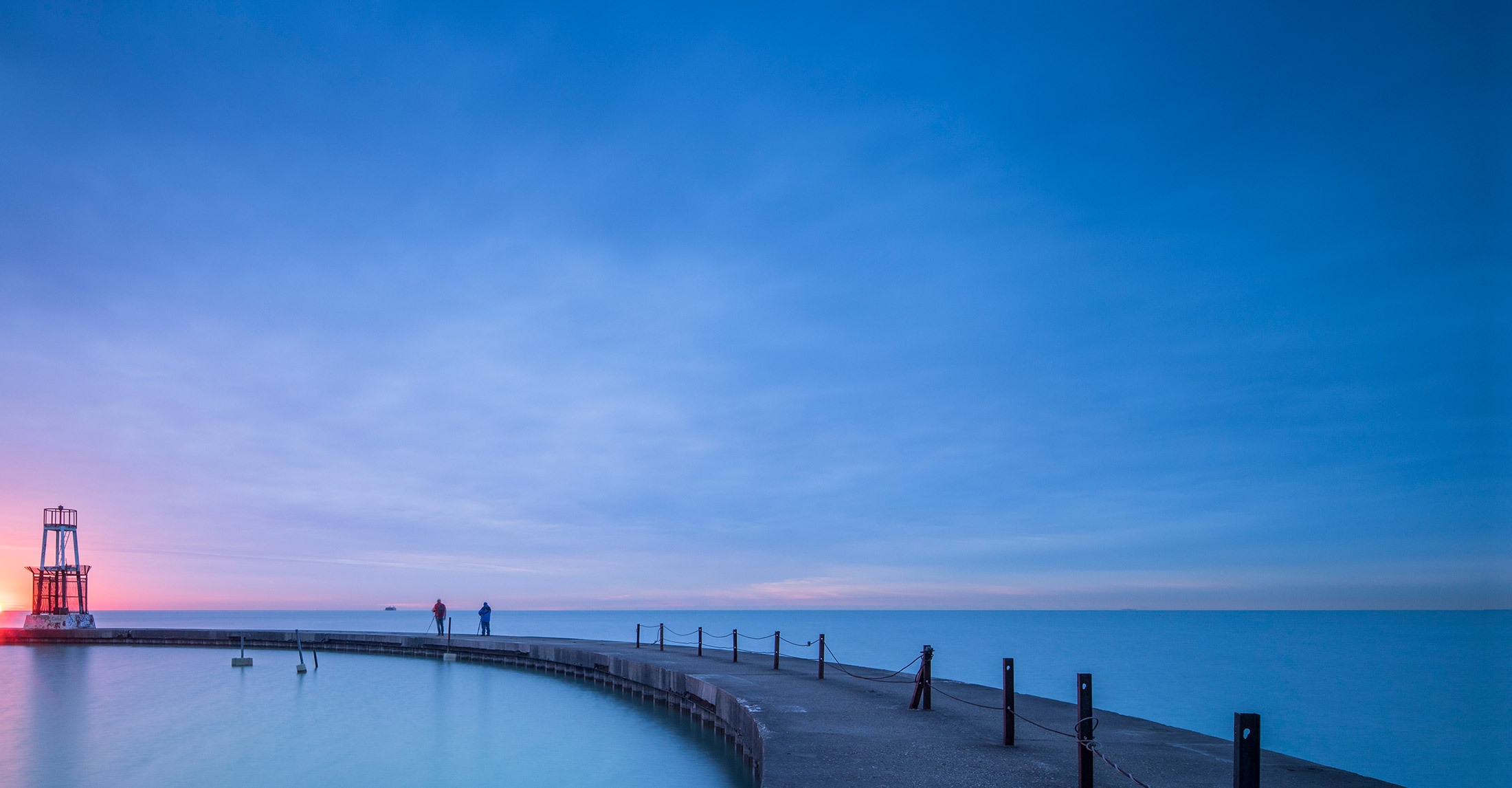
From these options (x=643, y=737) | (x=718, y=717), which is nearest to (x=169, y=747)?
(x=643, y=737)

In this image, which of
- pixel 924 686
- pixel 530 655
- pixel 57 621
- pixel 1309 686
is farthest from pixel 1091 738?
pixel 57 621

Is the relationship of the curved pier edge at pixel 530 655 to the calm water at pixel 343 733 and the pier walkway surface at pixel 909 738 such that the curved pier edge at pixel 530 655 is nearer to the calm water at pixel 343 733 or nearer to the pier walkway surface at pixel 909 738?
→ the pier walkway surface at pixel 909 738

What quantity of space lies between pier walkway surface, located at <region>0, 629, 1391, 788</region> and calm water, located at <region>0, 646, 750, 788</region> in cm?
141

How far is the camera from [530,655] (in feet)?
93.9

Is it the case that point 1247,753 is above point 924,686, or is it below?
above

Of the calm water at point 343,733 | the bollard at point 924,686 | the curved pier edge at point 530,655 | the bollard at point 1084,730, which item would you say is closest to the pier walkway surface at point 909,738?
the curved pier edge at point 530,655

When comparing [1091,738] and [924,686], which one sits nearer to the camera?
[1091,738]

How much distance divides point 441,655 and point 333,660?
18.6ft

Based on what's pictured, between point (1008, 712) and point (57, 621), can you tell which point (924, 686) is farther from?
point (57, 621)

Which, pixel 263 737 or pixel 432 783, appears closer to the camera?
pixel 432 783

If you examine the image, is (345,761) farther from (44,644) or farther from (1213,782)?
(44,644)

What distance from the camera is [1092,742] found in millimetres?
6871

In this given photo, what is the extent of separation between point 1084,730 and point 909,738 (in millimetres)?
2703

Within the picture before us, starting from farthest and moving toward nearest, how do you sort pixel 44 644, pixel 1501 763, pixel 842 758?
pixel 44 644
pixel 1501 763
pixel 842 758
